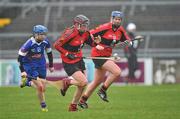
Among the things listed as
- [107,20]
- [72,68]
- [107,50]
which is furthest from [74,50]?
[107,20]

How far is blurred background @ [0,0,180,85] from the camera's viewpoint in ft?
96.3

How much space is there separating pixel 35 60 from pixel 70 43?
1157mm

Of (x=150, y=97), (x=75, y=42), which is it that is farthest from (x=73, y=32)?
(x=150, y=97)

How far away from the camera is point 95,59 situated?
17625mm

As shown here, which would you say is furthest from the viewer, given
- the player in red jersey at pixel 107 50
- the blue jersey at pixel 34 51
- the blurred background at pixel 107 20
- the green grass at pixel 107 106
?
the blurred background at pixel 107 20

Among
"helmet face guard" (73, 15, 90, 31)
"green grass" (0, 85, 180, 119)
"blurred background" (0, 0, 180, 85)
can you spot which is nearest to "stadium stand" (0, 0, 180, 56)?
"blurred background" (0, 0, 180, 85)

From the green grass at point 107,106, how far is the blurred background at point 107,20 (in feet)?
18.9

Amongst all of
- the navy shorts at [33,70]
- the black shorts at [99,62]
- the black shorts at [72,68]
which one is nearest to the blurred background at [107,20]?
the black shorts at [99,62]

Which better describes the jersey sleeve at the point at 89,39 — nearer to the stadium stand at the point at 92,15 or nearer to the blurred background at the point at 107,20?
the blurred background at the point at 107,20

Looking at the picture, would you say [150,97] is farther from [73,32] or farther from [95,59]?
[73,32]

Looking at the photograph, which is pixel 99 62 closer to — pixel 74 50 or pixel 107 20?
pixel 74 50

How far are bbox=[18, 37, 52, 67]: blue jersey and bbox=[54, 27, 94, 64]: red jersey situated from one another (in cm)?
68

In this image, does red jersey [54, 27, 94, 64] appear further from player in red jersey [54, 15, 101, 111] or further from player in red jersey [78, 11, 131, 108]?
player in red jersey [78, 11, 131, 108]

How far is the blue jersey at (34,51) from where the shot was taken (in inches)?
648
